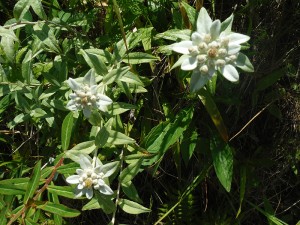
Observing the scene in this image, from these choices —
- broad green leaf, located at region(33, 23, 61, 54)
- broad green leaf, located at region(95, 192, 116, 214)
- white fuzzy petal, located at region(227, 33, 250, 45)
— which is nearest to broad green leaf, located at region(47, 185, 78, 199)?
broad green leaf, located at region(95, 192, 116, 214)

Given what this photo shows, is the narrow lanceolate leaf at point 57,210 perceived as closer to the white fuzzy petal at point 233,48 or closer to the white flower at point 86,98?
the white flower at point 86,98

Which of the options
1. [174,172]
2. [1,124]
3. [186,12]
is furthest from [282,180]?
[1,124]

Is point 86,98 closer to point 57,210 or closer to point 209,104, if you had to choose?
point 57,210

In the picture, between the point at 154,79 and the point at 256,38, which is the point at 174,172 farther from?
the point at 256,38

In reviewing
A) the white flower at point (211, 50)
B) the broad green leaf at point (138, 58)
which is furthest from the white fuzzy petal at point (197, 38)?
the broad green leaf at point (138, 58)

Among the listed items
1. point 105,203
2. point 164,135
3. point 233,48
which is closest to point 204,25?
point 233,48
